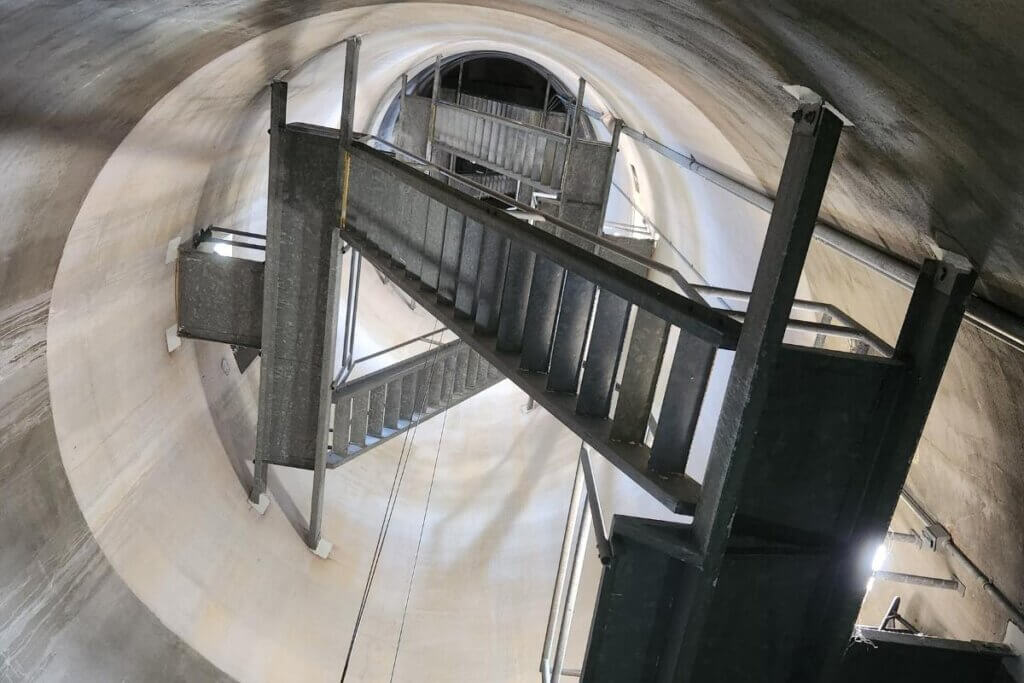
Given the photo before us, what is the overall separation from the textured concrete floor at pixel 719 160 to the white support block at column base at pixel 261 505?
0.64 metres

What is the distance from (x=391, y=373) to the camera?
657 centimetres

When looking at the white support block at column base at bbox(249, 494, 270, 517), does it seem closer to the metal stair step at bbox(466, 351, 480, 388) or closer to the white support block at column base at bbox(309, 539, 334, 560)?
the white support block at column base at bbox(309, 539, 334, 560)

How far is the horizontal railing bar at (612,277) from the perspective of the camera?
86.7 inches

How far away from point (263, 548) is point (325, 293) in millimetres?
2215

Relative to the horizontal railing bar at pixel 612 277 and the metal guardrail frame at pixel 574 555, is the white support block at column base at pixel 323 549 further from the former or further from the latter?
the horizontal railing bar at pixel 612 277

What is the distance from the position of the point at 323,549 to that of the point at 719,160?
4.56 metres

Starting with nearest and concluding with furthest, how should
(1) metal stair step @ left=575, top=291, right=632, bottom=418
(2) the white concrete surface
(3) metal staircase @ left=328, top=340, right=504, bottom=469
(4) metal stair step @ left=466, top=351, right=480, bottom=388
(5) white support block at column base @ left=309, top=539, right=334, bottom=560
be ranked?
(1) metal stair step @ left=575, top=291, right=632, bottom=418 < (2) the white concrete surface < (3) metal staircase @ left=328, top=340, right=504, bottom=469 < (5) white support block at column base @ left=309, top=539, right=334, bottom=560 < (4) metal stair step @ left=466, top=351, right=480, bottom=388

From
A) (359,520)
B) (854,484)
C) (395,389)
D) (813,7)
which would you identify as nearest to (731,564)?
(854,484)

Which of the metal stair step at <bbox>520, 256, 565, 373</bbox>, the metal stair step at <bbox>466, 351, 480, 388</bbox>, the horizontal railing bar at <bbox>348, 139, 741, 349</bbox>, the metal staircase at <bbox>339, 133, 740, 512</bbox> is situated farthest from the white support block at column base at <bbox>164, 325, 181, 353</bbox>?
the metal stair step at <bbox>520, 256, 565, 373</bbox>

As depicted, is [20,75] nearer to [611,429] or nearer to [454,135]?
[611,429]

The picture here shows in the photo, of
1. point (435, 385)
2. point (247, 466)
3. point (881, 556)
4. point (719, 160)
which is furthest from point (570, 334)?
point (247, 466)

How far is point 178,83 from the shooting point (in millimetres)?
4207

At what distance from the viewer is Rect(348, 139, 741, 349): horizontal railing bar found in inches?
86.7

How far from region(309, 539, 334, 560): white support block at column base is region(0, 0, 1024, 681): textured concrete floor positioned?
1.09 metres
